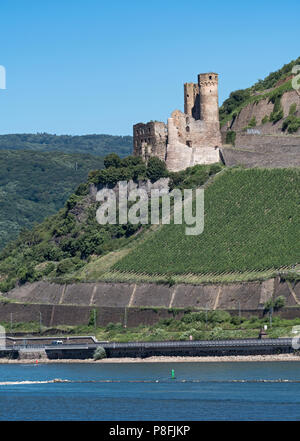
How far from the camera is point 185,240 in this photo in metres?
121

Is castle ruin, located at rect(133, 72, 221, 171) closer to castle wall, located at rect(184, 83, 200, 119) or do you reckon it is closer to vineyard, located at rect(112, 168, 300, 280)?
castle wall, located at rect(184, 83, 200, 119)

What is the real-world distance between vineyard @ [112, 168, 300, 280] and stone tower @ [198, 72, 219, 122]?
17.4 ft

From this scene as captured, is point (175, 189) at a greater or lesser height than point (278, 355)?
greater

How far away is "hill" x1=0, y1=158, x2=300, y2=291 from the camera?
114 meters

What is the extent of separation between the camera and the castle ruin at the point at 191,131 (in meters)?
129

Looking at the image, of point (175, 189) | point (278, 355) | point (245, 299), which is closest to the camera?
point (278, 355)

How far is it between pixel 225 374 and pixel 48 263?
129 feet

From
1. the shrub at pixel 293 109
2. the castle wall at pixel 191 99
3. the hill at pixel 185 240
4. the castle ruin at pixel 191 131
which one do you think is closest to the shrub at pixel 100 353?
the hill at pixel 185 240

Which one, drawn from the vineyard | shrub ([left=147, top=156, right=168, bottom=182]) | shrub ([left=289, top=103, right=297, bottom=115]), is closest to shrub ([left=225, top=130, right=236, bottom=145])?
the vineyard

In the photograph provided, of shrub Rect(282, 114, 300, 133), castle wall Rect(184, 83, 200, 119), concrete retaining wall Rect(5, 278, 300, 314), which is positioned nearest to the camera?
concrete retaining wall Rect(5, 278, 300, 314)

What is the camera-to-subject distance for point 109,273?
121750mm

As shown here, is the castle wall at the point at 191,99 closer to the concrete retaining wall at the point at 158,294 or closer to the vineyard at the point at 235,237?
the vineyard at the point at 235,237
